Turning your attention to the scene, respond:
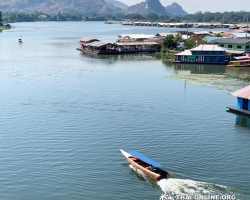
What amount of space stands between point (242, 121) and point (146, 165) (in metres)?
7.14

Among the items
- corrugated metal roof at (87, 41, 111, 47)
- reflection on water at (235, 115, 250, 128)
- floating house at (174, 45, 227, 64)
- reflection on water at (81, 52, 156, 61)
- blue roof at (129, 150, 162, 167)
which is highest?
corrugated metal roof at (87, 41, 111, 47)

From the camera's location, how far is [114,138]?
1591cm

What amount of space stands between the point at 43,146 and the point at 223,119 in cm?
800

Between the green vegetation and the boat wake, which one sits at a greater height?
the green vegetation

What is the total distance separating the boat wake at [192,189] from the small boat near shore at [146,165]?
21cm

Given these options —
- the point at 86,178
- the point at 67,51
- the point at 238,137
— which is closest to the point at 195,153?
the point at 238,137

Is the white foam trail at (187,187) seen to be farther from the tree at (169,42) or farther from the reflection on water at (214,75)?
the tree at (169,42)

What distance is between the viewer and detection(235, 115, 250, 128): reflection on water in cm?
1788

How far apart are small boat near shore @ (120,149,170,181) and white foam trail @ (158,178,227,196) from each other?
0.21 metres

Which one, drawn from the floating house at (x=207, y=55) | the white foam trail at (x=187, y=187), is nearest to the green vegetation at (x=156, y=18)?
the floating house at (x=207, y=55)

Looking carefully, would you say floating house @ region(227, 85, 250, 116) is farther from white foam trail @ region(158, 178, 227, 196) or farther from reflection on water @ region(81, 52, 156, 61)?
reflection on water @ region(81, 52, 156, 61)

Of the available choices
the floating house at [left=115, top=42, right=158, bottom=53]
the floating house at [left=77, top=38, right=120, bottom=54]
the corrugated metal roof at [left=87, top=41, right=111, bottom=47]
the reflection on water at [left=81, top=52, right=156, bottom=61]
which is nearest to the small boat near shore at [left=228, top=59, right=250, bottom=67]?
the reflection on water at [left=81, top=52, right=156, bottom=61]

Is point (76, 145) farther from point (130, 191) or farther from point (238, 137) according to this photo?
point (238, 137)

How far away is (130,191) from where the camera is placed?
1181cm
